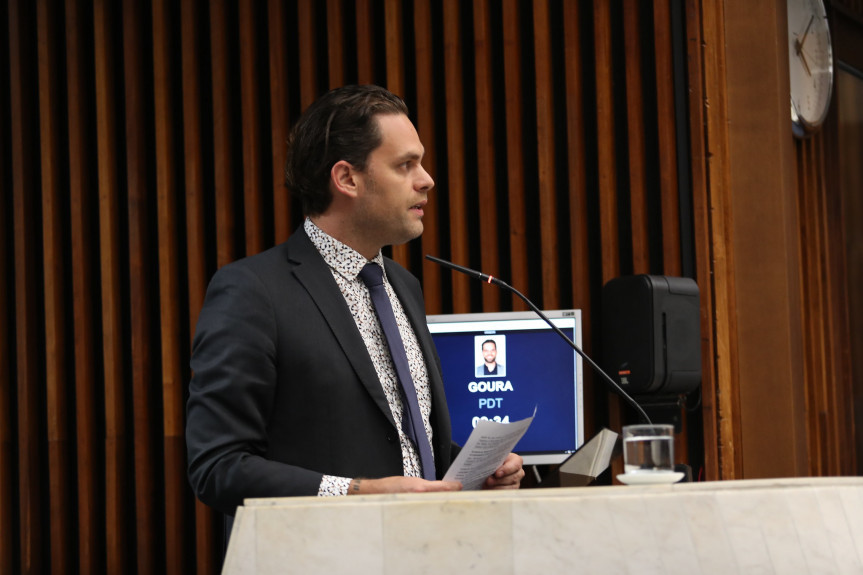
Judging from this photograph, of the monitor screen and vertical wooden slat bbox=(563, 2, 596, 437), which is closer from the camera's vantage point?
the monitor screen

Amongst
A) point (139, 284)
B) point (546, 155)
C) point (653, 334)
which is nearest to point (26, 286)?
point (139, 284)

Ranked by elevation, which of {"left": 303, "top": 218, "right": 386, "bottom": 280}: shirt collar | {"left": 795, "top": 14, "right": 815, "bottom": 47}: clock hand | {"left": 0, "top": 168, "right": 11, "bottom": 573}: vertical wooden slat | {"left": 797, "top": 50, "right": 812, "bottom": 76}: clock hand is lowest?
{"left": 0, "top": 168, "right": 11, "bottom": 573}: vertical wooden slat

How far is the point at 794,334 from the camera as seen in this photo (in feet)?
13.4

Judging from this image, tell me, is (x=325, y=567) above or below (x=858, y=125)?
below

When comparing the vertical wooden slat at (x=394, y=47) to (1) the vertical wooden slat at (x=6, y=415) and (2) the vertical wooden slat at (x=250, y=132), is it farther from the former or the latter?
(1) the vertical wooden slat at (x=6, y=415)

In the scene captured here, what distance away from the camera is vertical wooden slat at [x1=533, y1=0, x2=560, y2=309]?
4160 millimetres

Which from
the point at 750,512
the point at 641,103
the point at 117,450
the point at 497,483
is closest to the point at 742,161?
the point at 641,103

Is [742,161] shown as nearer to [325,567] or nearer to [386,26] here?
[386,26]

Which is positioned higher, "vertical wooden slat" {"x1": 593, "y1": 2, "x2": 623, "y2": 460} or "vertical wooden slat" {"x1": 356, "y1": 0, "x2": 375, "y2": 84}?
"vertical wooden slat" {"x1": 356, "y1": 0, "x2": 375, "y2": 84}

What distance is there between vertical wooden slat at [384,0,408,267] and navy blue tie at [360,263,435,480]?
6.55 feet

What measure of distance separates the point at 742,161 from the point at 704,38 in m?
0.51

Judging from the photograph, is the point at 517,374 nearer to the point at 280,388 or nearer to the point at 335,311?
the point at 335,311

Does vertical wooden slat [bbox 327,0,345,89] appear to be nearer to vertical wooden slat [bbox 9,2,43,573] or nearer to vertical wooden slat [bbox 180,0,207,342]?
vertical wooden slat [bbox 180,0,207,342]

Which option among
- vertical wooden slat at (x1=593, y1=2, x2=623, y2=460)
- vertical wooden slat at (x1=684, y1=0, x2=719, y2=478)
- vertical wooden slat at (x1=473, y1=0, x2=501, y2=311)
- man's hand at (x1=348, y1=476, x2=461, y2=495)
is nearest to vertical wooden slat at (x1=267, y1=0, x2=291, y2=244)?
vertical wooden slat at (x1=473, y1=0, x2=501, y2=311)
